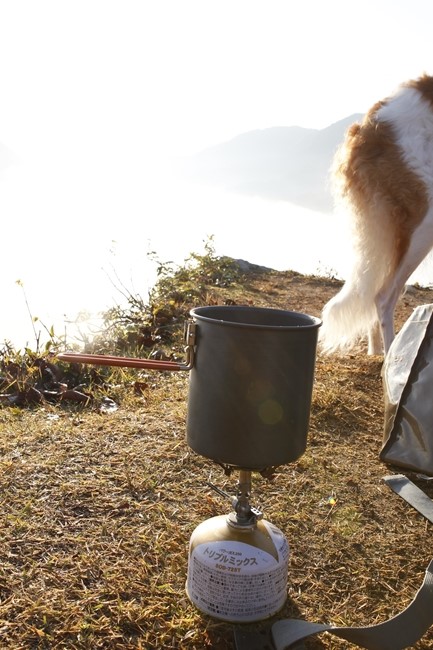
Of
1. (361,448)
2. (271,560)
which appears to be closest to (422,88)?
(361,448)

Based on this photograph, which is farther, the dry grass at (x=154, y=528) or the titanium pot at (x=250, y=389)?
the dry grass at (x=154, y=528)

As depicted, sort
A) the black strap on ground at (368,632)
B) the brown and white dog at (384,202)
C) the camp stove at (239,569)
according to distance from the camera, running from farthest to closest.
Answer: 1. the brown and white dog at (384,202)
2. the camp stove at (239,569)
3. the black strap on ground at (368,632)

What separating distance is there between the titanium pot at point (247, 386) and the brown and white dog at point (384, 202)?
8.42ft

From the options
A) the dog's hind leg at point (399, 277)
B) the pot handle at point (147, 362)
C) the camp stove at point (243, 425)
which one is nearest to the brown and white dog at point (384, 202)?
the dog's hind leg at point (399, 277)

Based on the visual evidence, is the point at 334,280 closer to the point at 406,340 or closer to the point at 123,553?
the point at 406,340

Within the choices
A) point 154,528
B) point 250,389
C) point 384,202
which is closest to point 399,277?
point 384,202

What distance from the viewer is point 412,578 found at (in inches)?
79.8

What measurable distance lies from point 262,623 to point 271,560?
198 millimetres

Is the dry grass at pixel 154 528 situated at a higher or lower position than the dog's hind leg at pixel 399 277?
Result: lower

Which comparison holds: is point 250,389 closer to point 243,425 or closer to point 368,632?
point 243,425

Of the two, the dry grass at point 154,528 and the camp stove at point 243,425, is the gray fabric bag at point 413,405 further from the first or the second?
the camp stove at point 243,425

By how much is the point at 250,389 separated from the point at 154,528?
0.81 m

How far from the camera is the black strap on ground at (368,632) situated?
158 centimetres

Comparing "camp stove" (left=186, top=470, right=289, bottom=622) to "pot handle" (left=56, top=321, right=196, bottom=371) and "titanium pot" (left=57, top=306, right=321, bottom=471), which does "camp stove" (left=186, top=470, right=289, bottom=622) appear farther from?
"pot handle" (left=56, top=321, right=196, bottom=371)
